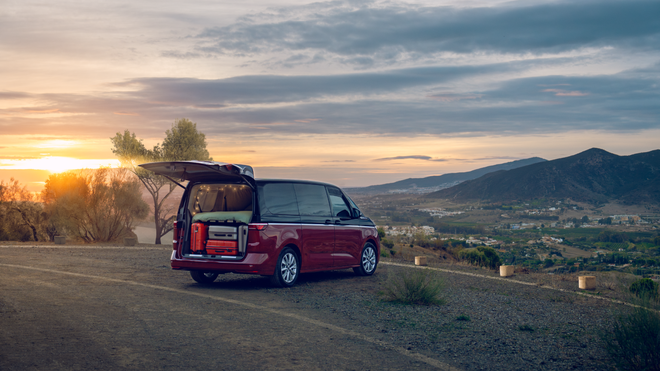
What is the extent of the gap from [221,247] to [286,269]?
1335 millimetres

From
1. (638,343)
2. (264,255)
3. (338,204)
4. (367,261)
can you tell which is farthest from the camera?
(367,261)

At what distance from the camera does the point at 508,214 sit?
98.2 m

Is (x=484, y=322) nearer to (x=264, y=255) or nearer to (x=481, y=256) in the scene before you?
(x=264, y=255)

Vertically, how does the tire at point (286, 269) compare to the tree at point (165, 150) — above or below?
below

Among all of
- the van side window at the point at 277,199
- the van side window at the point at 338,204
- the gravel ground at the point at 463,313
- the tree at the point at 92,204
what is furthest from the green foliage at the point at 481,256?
the van side window at the point at 277,199

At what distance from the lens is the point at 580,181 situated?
125750 mm

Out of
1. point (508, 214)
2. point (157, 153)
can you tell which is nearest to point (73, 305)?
point (157, 153)

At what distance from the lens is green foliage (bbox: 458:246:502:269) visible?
2858 cm

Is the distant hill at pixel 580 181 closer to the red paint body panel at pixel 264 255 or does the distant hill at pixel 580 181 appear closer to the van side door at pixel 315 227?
the van side door at pixel 315 227

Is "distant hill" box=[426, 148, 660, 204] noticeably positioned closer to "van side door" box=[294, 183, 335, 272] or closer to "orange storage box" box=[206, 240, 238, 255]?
"van side door" box=[294, 183, 335, 272]

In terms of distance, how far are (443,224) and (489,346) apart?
71.6 meters

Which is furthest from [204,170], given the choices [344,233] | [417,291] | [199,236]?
[417,291]

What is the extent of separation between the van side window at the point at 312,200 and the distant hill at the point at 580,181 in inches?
4453

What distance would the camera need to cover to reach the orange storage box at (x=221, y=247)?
32.8ft
